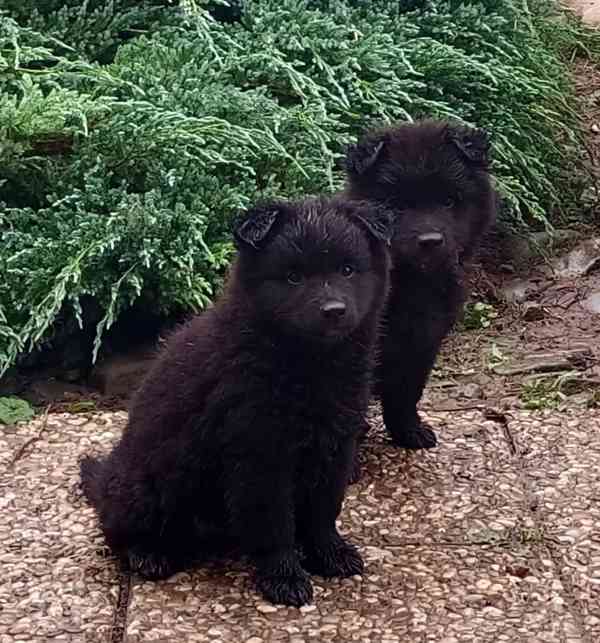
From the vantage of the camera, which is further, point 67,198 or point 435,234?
point 67,198

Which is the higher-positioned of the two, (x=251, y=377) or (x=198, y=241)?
(x=251, y=377)

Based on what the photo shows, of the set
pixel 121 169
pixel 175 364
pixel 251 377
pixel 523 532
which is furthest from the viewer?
pixel 121 169

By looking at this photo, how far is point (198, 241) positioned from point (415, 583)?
94.1 inches

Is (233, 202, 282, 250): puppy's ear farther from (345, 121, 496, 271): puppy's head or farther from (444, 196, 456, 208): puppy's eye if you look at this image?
(444, 196, 456, 208): puppy's eye

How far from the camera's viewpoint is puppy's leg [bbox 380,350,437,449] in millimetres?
4425

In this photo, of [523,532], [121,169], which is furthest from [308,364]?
[121,169]

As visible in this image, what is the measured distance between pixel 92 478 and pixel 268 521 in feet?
2.80

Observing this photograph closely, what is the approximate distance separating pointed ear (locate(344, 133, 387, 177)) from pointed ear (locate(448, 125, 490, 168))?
0.80 ft

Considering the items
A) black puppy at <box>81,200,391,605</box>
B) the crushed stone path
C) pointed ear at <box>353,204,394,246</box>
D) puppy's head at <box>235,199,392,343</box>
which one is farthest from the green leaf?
pointed ear at <box>353,204,394,246</box>

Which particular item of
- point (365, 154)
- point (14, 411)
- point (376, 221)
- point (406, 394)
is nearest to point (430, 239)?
point (365, 154)

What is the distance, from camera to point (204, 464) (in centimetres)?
357

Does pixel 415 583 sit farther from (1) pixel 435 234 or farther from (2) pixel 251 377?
(1) pixel 435 234

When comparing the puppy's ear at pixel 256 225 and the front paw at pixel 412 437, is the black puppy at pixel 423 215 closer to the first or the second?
the front paw at pixel 412 437

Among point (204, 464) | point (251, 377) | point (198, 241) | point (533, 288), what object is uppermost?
point (251, 377)
